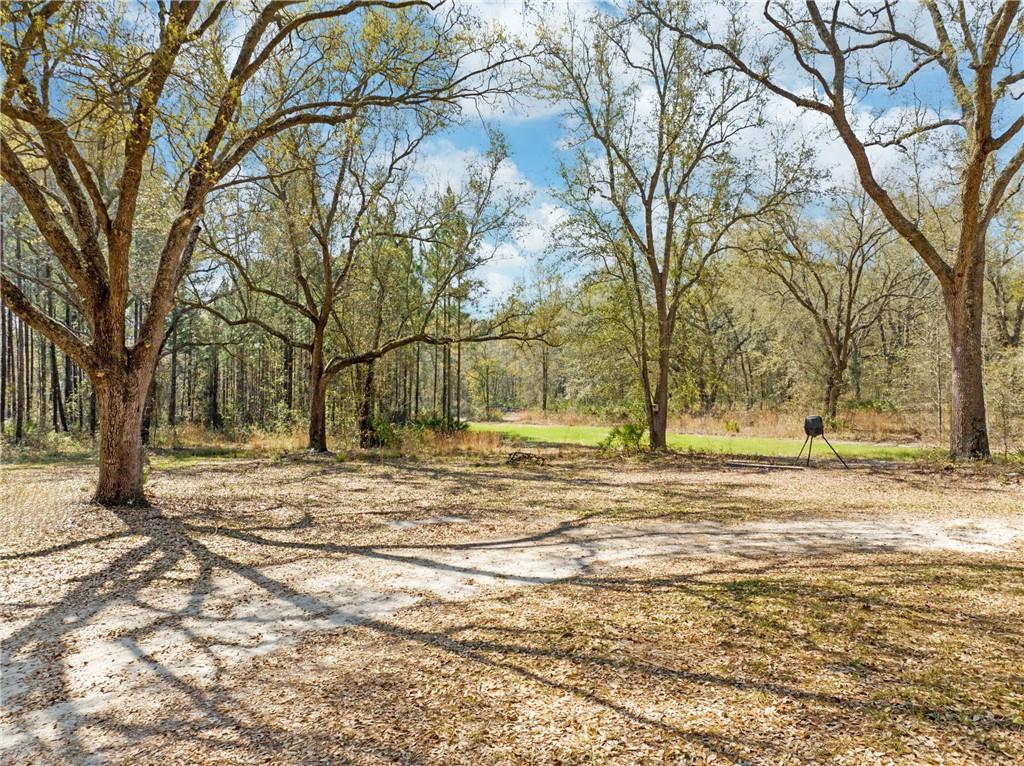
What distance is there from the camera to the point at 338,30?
29.0 feet

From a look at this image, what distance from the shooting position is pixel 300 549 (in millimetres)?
5641

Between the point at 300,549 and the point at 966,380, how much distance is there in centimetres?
1262

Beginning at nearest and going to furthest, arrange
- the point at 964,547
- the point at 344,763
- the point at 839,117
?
1. the point at 344,763
2. the point at 964,547
3. the point at 839,117

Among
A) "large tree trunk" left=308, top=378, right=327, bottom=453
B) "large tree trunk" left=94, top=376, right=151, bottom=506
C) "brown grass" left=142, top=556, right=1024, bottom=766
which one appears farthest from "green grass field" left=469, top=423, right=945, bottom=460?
"large tree trunk" left=94, top=376, right=151, bottom=506

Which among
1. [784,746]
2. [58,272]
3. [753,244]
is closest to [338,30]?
[784,746]

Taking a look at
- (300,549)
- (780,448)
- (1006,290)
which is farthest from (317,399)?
(1006,290)

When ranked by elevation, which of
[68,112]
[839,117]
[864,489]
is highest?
[839,117]

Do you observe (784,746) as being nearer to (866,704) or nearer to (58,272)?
(866,704)

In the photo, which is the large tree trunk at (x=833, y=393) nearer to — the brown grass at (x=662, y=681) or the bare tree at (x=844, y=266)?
the bare tree at (x=844, y=266)

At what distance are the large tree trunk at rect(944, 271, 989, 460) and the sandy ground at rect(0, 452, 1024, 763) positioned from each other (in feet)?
6.96

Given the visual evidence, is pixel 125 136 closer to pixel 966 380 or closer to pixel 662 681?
pixel 662 681

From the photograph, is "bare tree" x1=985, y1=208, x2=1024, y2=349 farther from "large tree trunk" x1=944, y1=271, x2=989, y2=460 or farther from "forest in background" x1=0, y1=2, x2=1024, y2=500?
"large tree trunk" x1=944, y1=271, x2=989, y2=460

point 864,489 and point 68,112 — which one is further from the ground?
point 68,112

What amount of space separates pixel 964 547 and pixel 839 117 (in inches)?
367
